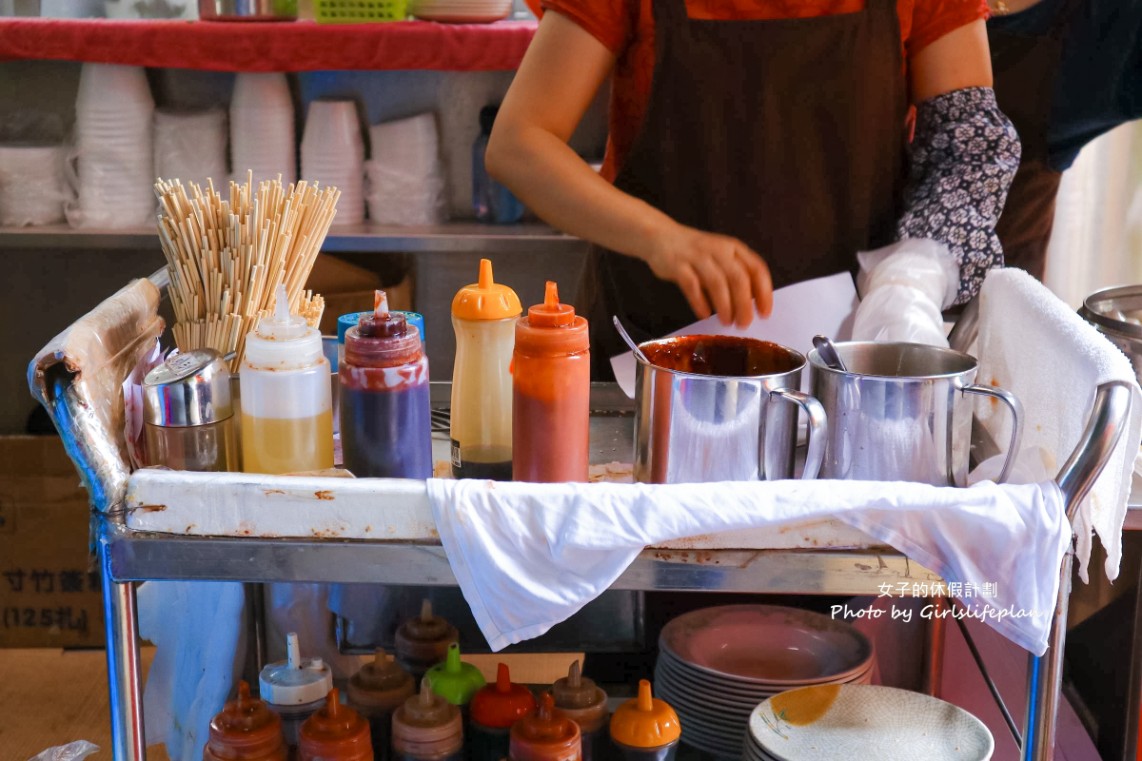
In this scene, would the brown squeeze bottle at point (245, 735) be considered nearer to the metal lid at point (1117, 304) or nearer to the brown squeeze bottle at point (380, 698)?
the brown squeeze bottle at point (380, 698)

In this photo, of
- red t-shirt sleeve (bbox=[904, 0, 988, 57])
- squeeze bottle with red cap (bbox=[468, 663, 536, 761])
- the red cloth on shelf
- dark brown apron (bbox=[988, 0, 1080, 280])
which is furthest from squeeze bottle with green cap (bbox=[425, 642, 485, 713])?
the red cloth on shelf

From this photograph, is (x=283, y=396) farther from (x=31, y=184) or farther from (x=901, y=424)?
(x=31, y=184)

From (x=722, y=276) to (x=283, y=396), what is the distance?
0.48m

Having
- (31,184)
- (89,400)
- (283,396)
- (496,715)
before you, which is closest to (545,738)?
(496,715)

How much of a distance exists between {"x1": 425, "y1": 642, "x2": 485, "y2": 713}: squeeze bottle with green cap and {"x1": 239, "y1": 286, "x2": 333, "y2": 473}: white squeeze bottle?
314mm

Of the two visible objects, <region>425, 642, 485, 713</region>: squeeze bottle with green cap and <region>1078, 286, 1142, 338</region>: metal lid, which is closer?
<region>425, 642, 485, 713</region>: squeeze bottle with green cap

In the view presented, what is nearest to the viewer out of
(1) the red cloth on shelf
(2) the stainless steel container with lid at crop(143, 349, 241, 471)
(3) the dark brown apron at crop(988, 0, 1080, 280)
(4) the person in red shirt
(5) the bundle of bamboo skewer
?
(2) the stainless steel container with lid at crop(143, 349, 241, 471)

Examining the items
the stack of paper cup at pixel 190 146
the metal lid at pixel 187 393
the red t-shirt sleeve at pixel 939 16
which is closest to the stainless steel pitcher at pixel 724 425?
the metal lid at pixel 187 393

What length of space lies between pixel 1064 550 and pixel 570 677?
52 centimetres

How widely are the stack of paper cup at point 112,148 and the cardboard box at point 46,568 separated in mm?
551

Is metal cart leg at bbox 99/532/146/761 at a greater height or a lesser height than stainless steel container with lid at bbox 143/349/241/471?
lesser

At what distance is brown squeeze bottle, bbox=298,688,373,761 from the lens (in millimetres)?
1121

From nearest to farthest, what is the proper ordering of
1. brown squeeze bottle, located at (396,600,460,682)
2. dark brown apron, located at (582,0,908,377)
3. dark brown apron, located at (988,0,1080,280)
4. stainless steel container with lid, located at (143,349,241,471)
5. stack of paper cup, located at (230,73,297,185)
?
stainless steel container with lid, located at (143,349,241,471), brown squeeze bottle, located at (396,600,460,682), dark brown apron, located at (582,0,908,377), dark brown apron, located at (988,0,1080,280), stack of paper cup, located at (230,73,297,185)

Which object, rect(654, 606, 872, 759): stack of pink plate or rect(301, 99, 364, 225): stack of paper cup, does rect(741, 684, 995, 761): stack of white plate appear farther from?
rect(301, 99, 364, 225): stack of paper cup
